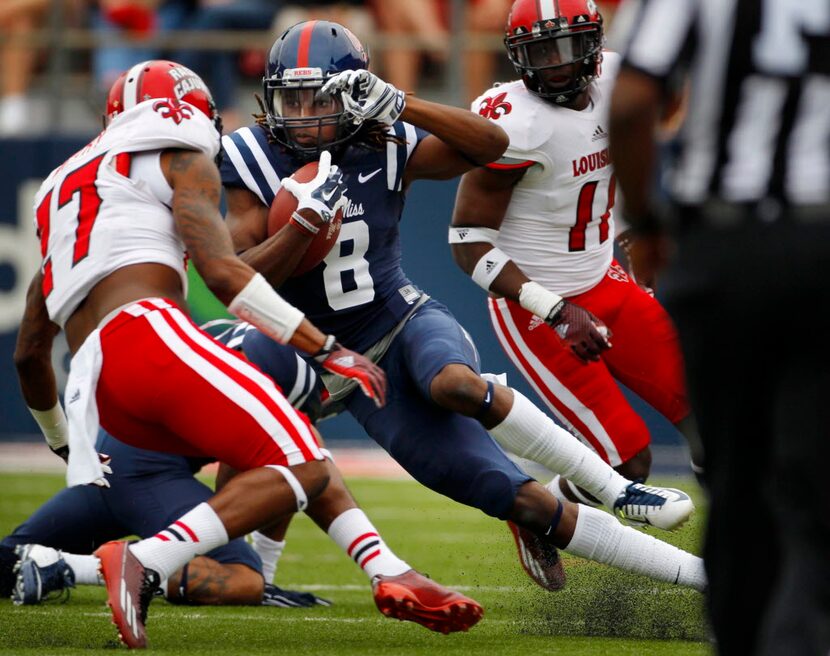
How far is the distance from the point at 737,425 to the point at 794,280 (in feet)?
0.87

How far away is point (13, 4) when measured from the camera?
1061cm

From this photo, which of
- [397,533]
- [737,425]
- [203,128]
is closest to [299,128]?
[203,128]

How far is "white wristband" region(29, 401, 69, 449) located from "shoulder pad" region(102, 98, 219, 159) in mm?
1007

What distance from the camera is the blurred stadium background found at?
9.91 m

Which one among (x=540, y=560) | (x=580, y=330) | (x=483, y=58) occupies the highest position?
(x=580, y=330)

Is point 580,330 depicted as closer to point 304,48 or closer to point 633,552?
point 633,552

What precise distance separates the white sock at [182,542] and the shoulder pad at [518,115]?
1.86 meters

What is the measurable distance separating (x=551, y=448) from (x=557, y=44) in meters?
1.48

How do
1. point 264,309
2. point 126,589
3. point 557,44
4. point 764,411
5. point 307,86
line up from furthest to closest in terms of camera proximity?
point 557,44 → point 307,86 → point 264,309 → point 126,589 → point 764,411

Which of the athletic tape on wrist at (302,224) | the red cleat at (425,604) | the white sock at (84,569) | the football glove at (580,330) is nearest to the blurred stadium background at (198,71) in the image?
the football glove at (580,330)

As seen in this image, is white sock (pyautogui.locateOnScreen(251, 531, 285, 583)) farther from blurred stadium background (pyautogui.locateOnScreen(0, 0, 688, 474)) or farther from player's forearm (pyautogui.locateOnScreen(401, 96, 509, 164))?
blurred stadium background (pyautogui.locateOnScreen(0, 0, 688, 474))

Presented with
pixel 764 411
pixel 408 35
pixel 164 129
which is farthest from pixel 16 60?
pixel 764 411

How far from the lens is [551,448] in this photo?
13.9 feet

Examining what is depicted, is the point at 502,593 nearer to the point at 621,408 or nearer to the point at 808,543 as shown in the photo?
the point at 621,408
